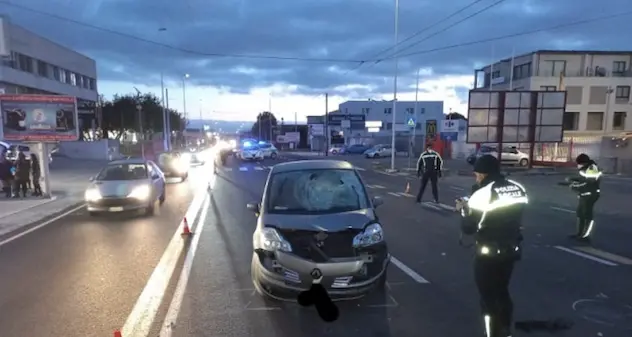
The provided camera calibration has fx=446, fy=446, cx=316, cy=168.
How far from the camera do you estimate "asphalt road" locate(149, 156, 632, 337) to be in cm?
480

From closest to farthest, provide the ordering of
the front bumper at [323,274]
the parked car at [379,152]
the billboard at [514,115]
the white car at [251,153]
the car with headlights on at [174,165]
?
the front bumper at [323,274]
the car with headlights on at [174,165]
the billboard at [514,115]
the white car at [251,153]
the parked car at [379,152]

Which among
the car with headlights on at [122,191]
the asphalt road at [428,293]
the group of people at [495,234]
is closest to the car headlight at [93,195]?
the car with headlights on at [122,191]

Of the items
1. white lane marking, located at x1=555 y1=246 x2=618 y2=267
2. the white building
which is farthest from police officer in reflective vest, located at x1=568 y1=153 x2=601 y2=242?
the white building

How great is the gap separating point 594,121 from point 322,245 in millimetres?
64386

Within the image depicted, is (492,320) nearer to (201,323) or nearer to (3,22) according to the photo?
(201,323)

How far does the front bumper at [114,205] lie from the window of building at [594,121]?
6111 centimetres

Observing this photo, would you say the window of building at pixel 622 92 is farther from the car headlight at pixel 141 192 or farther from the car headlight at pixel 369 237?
the car headlight at pixel 369 237

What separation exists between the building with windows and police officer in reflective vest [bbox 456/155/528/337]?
4280 centimetres

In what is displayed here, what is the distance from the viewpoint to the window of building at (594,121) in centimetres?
5775

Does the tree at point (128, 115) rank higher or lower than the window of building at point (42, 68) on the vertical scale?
lower

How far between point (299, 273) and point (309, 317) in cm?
56

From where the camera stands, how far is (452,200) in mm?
15242

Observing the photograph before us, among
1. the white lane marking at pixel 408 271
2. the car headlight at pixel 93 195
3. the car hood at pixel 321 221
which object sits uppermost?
the car hood at pixel 321 221

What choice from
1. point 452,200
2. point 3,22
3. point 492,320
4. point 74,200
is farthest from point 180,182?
point 492,320
